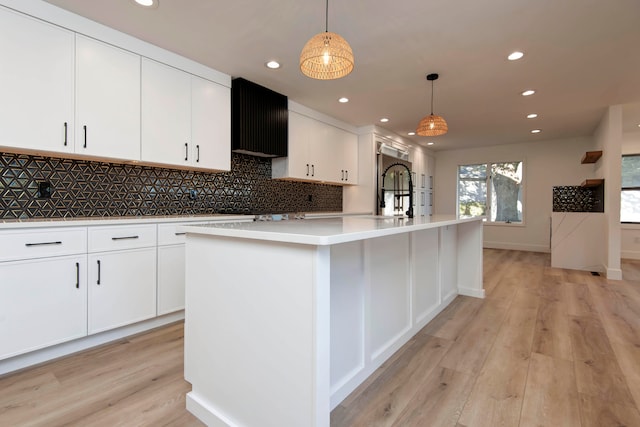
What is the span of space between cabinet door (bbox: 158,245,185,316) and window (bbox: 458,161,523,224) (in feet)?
21.1

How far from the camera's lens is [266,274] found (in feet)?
3.81

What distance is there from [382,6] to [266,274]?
1.99 m

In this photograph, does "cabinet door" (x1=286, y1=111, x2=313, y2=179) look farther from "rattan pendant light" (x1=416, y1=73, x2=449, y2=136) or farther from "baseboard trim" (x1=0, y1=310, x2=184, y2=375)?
"baseboard trim" (x1=0, y1=310, x2=184, y2=375)

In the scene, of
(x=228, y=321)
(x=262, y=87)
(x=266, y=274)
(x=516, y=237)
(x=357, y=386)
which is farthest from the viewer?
(x=516, y=237)

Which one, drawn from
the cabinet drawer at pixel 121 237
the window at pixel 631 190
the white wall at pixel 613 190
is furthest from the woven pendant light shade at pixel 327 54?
the window at pixel 631 190

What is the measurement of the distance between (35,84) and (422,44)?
2.85 m

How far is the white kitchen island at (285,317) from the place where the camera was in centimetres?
105

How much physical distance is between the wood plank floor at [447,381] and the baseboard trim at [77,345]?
0.08m

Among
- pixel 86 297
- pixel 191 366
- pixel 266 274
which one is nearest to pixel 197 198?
pixel 86 297

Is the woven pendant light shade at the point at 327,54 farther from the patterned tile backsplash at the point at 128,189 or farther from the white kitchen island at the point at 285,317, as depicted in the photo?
the patterned tile backsplash at the point at 128,189

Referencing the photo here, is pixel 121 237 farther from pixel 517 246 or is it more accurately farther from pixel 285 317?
pixel 517 246

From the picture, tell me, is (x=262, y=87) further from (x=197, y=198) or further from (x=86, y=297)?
(x=86, y=297)

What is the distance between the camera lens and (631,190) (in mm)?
5926

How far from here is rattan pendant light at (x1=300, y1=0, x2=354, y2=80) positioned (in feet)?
5.60
